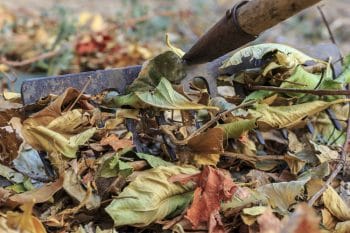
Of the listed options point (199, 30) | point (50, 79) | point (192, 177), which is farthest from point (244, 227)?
point (199, 30)

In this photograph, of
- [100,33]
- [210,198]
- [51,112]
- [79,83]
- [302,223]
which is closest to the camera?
[302,223]

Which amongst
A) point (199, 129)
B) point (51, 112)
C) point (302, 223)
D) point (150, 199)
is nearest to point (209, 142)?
point (199, 129)

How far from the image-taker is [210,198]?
0.90m

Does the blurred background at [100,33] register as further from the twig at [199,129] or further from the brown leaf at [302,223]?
the brown leaf at [302,223]

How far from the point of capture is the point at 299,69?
1.18m

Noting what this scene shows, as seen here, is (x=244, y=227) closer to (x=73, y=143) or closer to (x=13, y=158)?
(x=73, y=143)

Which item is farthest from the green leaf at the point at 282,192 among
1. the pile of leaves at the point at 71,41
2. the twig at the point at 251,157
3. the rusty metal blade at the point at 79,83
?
the pile of leaves at the point at 71,41

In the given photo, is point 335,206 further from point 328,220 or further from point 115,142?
point 115,142

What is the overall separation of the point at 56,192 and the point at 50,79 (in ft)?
0.80

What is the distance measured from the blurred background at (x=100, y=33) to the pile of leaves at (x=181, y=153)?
466 millimetres

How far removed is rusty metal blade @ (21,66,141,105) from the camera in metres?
1.09

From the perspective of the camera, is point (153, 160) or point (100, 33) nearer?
point (153, 160)

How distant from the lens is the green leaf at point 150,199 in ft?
2.92

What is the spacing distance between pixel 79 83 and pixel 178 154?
239 mm
